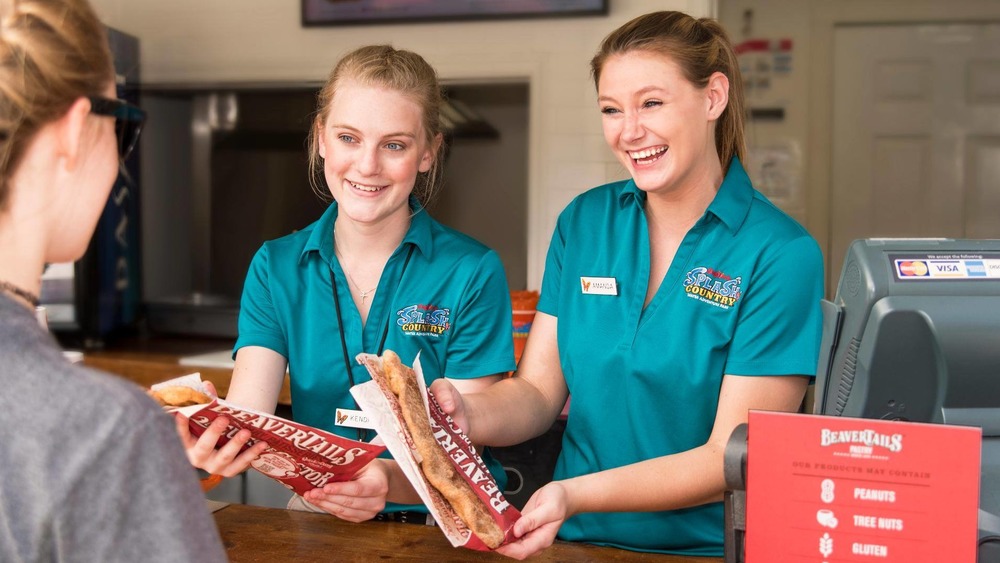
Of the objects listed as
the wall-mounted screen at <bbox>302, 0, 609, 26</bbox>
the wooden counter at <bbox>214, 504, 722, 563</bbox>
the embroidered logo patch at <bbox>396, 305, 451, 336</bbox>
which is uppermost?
the wall-mounted screen at <bbox>302, 0, 609, 26</bbox>

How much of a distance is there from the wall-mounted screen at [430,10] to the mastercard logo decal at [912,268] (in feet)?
8.97

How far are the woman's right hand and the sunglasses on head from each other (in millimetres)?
480

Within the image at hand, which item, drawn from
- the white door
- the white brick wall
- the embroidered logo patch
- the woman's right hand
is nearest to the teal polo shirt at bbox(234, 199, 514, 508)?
the embroidered logo patch

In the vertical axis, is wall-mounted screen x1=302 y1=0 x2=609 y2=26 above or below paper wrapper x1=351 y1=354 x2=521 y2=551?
above

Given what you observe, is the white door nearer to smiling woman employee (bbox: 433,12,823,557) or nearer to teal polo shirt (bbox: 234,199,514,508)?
smiling woman employee (bbox: 433,12,823,557)

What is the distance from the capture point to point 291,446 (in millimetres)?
1246

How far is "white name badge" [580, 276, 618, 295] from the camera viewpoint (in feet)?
5.25

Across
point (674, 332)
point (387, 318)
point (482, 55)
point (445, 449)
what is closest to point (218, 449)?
point (445, 449)

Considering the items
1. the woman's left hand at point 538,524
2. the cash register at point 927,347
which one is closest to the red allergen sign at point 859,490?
the cash register at point 927,347

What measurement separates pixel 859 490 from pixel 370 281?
102 centimetres

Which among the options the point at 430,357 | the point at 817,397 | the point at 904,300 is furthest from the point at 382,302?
the point at 904,300

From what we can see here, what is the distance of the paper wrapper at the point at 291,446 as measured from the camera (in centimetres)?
121

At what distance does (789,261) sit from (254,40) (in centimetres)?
298

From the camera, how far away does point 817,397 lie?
1.10 meters
